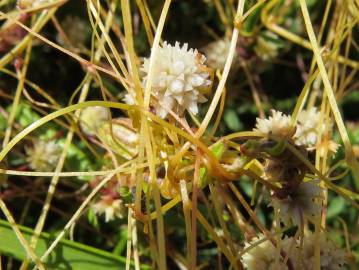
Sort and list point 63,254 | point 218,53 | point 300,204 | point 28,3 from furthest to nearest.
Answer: point 218,53, point 28,3, point 63,254, point 300,204

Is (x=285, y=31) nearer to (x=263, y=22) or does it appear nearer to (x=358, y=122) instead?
(x=263, y=22)

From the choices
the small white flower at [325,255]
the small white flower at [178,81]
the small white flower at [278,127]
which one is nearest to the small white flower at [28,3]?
the small white flower at [178,81]

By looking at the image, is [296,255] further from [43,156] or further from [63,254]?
[43,156]

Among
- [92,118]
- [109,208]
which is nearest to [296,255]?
[109,208]

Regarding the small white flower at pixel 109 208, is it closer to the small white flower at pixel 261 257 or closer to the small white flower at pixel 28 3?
the small white flower at pixel 261 257

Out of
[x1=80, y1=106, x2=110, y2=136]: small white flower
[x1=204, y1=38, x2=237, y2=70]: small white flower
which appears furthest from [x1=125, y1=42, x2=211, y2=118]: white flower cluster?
[x1=204, y1=38, x2=237, y2=70]: small white flower

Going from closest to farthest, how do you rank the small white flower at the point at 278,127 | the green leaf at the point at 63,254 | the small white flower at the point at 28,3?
the small white flower at the point at 278,127 → the green leaf at the point at 63,254 → the small white flower at the point at 28,3
